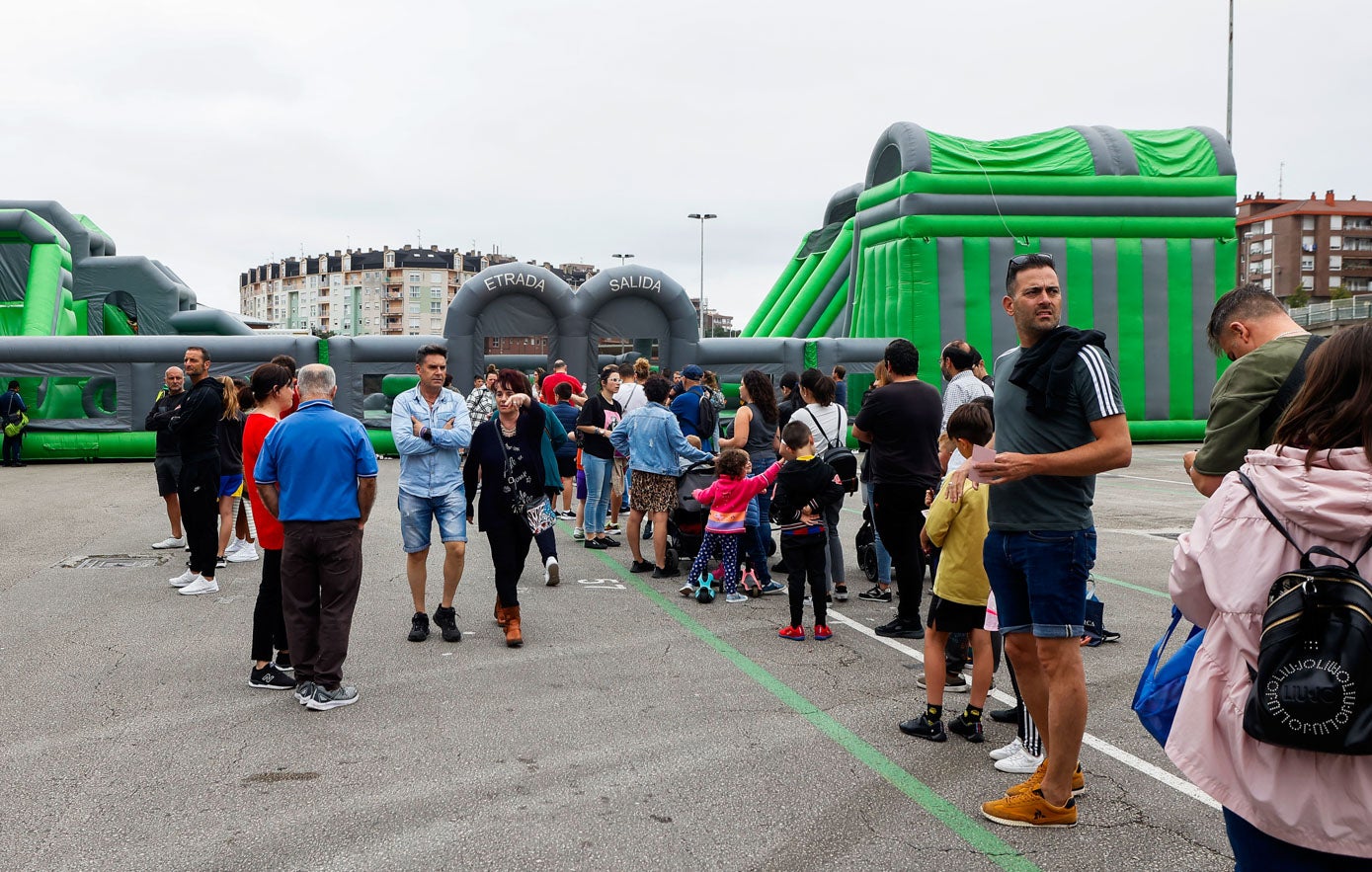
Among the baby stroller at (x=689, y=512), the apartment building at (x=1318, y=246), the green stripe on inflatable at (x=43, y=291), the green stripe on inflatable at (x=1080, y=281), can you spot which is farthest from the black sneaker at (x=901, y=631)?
the apartment building at (x=1318, y=246)

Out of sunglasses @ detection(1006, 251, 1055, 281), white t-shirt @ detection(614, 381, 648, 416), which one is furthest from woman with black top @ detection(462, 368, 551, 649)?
white t-shirt @ detection(614, 381, 648, 416)

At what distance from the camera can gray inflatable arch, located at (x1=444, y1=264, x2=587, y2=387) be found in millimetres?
21250

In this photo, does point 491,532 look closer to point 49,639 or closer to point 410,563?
point 410,563

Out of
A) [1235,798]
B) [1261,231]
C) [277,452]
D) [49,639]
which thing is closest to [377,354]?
[49,639]

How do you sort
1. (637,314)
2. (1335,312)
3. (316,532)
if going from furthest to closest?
(1335,312), (637,314), (316,532)

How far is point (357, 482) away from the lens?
5555 mm

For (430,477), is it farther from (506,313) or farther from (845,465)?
(506,313)

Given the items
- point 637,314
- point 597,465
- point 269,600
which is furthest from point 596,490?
point 637,314

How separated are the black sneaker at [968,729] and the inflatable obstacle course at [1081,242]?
59.4 ft

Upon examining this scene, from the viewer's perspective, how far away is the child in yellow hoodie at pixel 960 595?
190 inches

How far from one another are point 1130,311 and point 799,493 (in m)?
19.5

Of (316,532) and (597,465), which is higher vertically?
(316,532)

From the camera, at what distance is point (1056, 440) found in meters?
3.73

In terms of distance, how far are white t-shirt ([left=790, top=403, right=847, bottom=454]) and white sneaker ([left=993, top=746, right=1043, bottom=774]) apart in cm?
394
